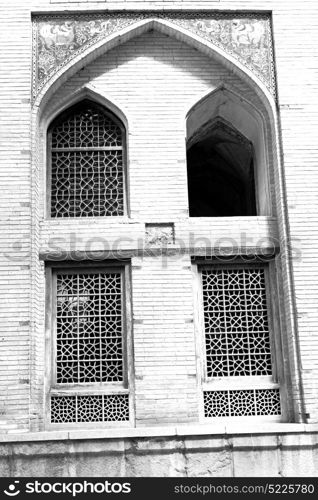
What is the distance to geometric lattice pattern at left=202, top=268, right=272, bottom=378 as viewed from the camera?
6.83 meters

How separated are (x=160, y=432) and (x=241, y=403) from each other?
94 centimetres

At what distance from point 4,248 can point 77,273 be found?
2.41 feet

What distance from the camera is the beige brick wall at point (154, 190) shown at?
21.4 ft

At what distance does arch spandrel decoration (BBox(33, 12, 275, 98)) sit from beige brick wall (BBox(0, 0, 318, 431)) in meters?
0.10

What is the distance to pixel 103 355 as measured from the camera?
6750 mm

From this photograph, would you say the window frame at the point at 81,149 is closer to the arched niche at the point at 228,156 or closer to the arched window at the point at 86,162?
the arched window at the point at 86,162

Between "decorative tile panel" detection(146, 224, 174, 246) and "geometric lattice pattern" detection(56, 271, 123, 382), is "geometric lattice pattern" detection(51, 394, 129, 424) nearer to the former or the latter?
"geometric lattice pattern" detection(56, 271, 123, 382)

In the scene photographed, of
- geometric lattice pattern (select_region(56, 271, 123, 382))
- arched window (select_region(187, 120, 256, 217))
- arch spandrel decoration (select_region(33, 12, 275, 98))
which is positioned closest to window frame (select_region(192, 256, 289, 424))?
geometric lattice pattern (select_region(56, 271, 123, 382))

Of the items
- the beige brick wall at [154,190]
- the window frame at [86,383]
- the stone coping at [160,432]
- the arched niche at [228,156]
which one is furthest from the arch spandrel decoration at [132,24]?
the stone coping at [160,432]

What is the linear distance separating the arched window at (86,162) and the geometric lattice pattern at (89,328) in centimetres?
70

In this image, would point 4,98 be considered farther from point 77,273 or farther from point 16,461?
point 16,461

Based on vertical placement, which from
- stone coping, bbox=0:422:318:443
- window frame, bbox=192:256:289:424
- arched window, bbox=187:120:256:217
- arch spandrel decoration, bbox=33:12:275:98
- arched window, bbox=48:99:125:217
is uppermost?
arch spandrel decoration, bbox=33:12:275:98

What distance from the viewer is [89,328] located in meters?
6.81

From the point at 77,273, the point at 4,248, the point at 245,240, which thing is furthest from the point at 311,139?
the point at 4,248
